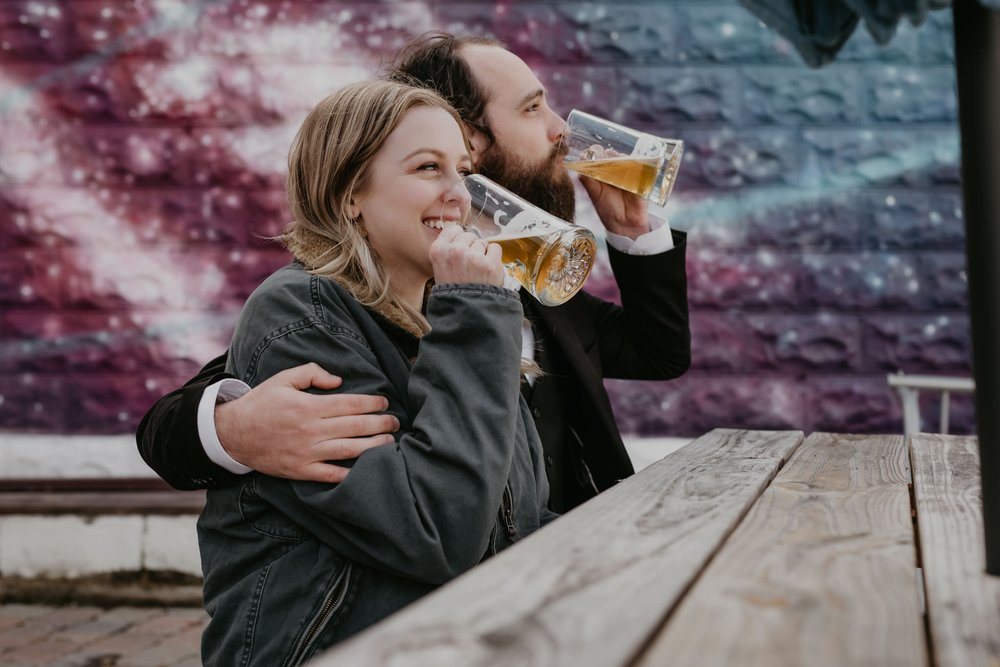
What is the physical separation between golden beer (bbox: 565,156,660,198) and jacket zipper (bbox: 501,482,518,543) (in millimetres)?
928

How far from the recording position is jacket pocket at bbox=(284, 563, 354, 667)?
1456 millimetres

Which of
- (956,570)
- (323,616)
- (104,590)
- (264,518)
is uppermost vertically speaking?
(956,570)

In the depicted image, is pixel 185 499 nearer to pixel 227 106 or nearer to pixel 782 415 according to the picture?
pixel 227 106

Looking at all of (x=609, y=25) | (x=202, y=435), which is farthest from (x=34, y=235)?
(x=202, y=435)

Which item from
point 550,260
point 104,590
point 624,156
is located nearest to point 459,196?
point 550,260

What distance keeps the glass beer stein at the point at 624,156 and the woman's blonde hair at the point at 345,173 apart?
0.52 meters

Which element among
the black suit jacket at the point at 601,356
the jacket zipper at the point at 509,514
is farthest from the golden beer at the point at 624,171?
the jacket zipper at the point at 509,514

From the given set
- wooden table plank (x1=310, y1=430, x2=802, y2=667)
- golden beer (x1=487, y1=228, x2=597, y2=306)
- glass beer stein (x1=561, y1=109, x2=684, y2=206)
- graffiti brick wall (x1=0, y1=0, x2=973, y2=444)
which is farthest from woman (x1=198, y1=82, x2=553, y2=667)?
graffiti brick wall (x1=0, y1=0, x2=973, y2=444)

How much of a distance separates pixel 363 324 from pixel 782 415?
113 inches

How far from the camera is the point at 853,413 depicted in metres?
4.16

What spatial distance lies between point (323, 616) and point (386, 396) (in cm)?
34

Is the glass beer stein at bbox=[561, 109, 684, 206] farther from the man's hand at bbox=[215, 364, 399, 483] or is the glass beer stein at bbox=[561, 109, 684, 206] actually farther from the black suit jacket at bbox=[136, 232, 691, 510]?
the man's hand at bbox=[215, 364, 399, 483]

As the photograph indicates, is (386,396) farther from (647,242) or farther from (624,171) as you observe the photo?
(647,242)

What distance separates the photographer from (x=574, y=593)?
87cm
